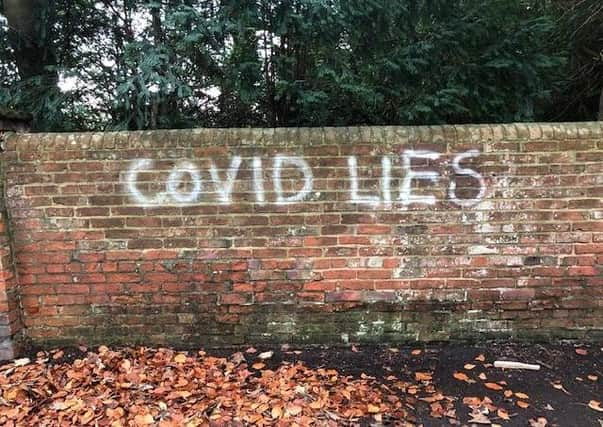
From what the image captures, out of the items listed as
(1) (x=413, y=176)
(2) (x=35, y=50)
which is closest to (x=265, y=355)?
(1) (x=413, y=176)

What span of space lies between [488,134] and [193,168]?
6.58ft

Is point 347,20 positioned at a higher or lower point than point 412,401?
higher

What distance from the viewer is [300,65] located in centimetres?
494

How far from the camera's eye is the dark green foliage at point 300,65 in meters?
4.34

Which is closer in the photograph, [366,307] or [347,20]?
[366,307]

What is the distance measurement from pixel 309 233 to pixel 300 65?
2245 mm

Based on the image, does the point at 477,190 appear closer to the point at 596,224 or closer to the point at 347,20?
the point at 596,224

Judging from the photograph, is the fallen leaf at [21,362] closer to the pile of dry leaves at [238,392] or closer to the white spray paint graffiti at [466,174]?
the pile of dry leaves at [238,392]

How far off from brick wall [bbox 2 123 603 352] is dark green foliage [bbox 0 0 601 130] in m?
1.24

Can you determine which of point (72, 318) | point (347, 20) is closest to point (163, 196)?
point (72, 318)

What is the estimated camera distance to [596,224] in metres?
3.38

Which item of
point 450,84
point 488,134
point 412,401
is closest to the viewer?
point 412,401

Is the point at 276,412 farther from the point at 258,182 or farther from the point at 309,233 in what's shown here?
the point at 258,182

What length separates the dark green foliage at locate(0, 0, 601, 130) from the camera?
4340 millimetres
